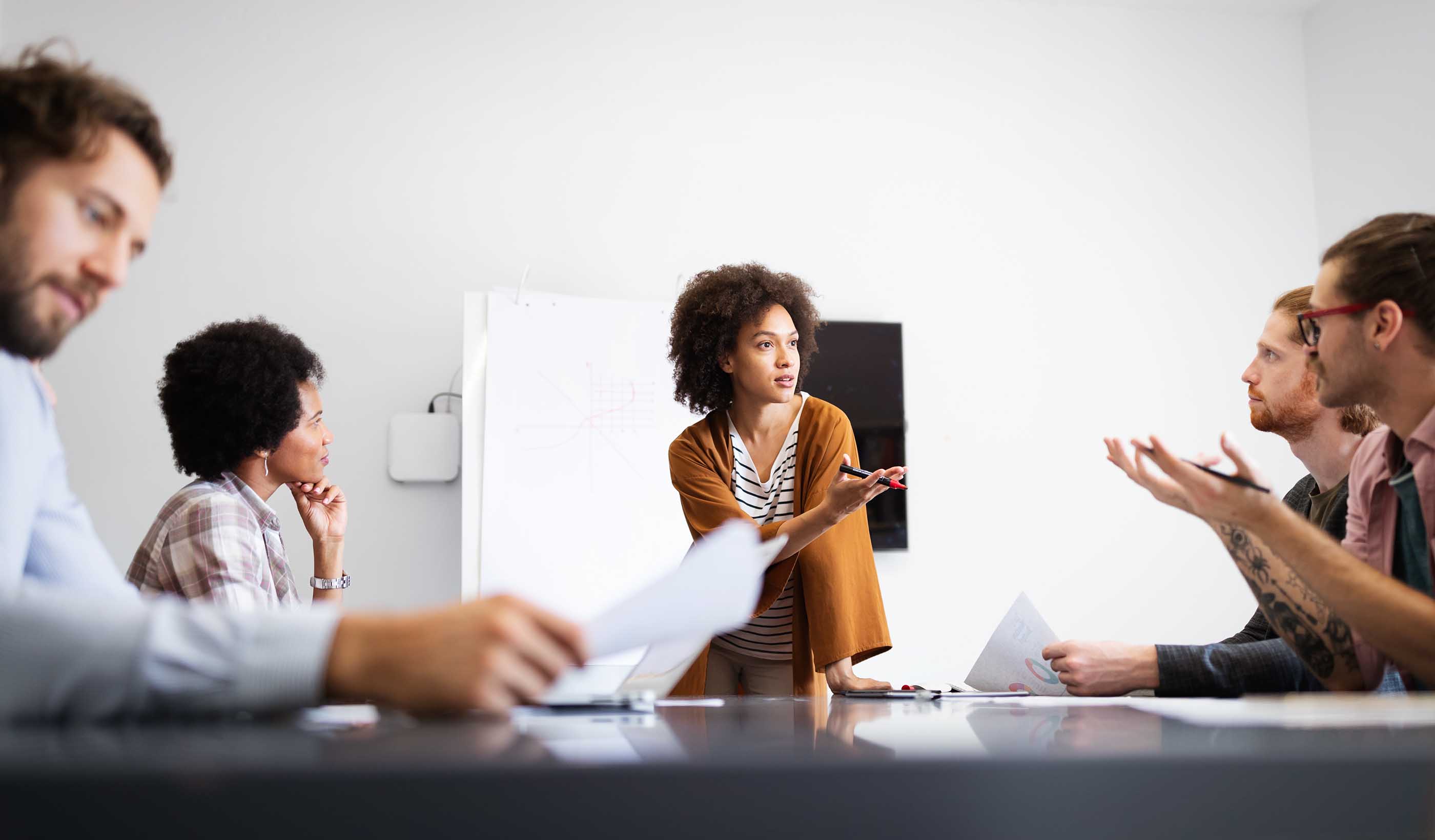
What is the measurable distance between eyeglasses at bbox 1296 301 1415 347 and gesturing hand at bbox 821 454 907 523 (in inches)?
27.7

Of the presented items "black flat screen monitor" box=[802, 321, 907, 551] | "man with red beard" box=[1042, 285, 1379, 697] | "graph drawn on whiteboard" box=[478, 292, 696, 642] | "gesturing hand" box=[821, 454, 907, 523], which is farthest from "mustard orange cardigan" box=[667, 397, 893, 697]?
"black flat screen monitor" box=[802, 321, 907, 551]

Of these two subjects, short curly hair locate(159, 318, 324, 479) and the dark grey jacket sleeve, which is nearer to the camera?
the dark grey jacket sleeve

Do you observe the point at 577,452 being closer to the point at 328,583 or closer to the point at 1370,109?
the point at 328,583

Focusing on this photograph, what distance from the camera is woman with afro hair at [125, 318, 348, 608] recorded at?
169cm

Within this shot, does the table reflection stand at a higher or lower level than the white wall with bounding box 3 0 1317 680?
lower

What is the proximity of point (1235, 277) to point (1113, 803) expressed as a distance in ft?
14.8

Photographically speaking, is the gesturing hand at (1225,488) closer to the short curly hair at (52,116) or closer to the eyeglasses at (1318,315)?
the eyeglasses at (1318,315)

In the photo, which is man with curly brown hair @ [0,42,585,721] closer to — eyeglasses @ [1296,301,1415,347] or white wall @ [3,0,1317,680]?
eyeglasses @ [1296,301,1415,347]

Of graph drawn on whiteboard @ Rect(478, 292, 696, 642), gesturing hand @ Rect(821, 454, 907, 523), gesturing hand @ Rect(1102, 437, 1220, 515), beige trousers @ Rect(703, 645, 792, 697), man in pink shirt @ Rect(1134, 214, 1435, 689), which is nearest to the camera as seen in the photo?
man in pink shirt @ Rect(1134, 214, 1435, 689)

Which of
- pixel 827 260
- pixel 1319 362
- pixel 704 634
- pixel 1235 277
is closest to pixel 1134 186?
pixel 1235 277

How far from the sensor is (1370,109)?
4133 millimetres

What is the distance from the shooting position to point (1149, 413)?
14.0 feet

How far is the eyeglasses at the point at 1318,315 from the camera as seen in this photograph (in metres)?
1.31

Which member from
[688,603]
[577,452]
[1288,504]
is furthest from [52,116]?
[577,452]
